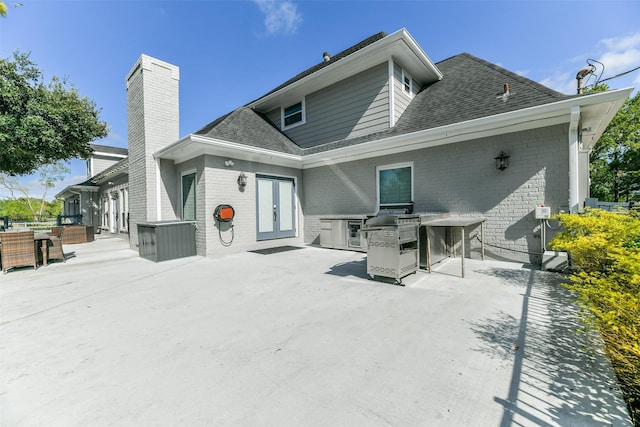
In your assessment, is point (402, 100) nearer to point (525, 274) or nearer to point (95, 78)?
point (525, 274)

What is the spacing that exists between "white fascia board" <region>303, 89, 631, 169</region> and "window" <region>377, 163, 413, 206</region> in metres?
0.47

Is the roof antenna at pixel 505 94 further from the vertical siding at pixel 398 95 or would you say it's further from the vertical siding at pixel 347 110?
the vertical siding at pixel 347 110

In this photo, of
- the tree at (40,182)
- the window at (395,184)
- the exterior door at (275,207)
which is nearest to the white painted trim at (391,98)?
the window at (395,184)

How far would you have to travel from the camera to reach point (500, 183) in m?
5.45

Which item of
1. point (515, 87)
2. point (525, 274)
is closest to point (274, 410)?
point (525, 274)

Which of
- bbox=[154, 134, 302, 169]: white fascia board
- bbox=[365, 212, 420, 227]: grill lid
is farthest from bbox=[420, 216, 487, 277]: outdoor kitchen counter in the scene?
bbox=[154, 134, 302, 169]: white fascia board

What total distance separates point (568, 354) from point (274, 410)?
2.42 meters

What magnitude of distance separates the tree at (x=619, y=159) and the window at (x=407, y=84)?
17622 millimetres

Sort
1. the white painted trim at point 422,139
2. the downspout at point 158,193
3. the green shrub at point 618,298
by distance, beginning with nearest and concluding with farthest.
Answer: the green shrub at point 618,298 < the white painted trim at point 422,139 < the downspout at point 158,193

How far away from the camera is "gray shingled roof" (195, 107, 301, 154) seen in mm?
7273

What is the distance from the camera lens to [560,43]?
7441mm

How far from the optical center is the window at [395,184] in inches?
267

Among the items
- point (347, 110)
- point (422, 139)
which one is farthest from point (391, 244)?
point (347, 110)

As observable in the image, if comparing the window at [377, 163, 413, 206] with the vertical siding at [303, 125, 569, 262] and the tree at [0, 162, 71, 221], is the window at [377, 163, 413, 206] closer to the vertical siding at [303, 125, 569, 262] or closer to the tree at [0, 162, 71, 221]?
the vertical siding at [303, 125, 569, 262]
